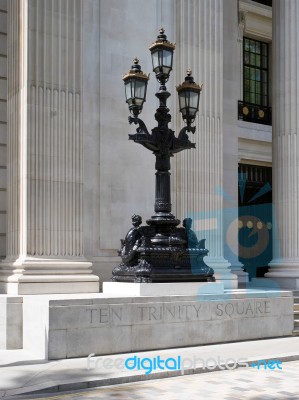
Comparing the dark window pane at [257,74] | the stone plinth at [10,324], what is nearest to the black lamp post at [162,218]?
the stone plinth at [10,324]

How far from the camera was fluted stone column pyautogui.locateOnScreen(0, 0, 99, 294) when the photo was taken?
50.5 feet

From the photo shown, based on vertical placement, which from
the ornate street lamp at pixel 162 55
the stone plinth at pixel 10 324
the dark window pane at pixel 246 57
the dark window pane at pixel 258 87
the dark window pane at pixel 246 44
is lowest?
the stone plinth at pixel 10 324

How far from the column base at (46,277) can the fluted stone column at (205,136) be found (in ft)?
12.6

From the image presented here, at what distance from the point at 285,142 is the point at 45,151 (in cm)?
911

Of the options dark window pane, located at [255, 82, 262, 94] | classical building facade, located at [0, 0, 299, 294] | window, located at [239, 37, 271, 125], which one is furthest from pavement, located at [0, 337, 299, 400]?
dark window pane, located at [255, 82, 262, 94]

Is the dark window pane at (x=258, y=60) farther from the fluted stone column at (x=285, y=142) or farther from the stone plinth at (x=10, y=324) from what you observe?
the stone plinth at (x=10, y=324)

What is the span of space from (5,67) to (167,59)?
483 cm

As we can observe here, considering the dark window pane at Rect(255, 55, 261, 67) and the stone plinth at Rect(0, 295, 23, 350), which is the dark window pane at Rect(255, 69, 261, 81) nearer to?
the dark window pane at Rect(255, 55, 261, 67)

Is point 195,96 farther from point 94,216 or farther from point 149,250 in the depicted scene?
point 94,216

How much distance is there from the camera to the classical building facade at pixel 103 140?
15.6 m

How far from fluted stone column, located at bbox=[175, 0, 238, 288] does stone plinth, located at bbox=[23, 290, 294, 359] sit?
393 cm

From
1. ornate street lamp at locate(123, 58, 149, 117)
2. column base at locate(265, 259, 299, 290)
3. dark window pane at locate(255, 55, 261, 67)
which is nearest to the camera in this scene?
ornate street lamp at locate(123, 58, 149, 117)

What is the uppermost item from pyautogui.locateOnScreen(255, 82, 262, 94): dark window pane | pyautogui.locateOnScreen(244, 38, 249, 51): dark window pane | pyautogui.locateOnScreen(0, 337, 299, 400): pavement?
pyautogui.locateOnScreen(244, 38, 249, 51): dark window pane

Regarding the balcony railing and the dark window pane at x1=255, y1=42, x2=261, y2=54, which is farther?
the dark window pane at x1=255, y1=42, x2=261, y2=54
